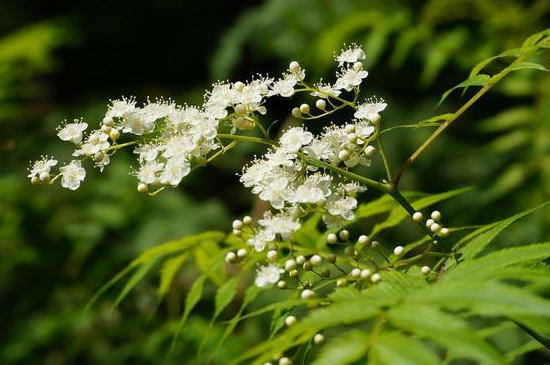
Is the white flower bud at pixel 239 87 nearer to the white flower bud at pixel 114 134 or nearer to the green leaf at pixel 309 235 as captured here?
the white flower bud at pixel 114 134

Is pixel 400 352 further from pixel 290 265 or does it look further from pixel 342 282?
pixel 290 265

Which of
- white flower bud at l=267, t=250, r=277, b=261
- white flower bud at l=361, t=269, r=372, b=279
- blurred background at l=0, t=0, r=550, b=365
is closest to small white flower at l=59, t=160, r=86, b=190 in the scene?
white flower bud at l=267, t=250, r=277, b=261

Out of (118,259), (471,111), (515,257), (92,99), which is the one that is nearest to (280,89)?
(515,257)

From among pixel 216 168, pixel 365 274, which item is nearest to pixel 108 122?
pixel 365 274

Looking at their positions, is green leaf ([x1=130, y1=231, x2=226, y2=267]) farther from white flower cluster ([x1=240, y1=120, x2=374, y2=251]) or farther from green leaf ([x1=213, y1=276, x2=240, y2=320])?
white flower cluster ([x1=240, y1=120, x2=374, y2=251])

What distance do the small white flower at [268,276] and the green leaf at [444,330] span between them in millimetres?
518

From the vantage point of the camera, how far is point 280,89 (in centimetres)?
203

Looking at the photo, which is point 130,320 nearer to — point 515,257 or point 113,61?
point 515,257

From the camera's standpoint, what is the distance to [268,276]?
1.77 m

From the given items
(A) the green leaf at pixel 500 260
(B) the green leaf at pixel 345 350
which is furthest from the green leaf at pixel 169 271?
(B) the green leaf at pixel 345 350

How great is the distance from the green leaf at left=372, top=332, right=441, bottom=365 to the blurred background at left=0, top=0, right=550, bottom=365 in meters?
2.25

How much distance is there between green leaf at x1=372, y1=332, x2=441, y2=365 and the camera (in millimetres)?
1098

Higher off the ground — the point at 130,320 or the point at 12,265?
the point at 12,265

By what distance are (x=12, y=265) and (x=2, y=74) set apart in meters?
1.50
